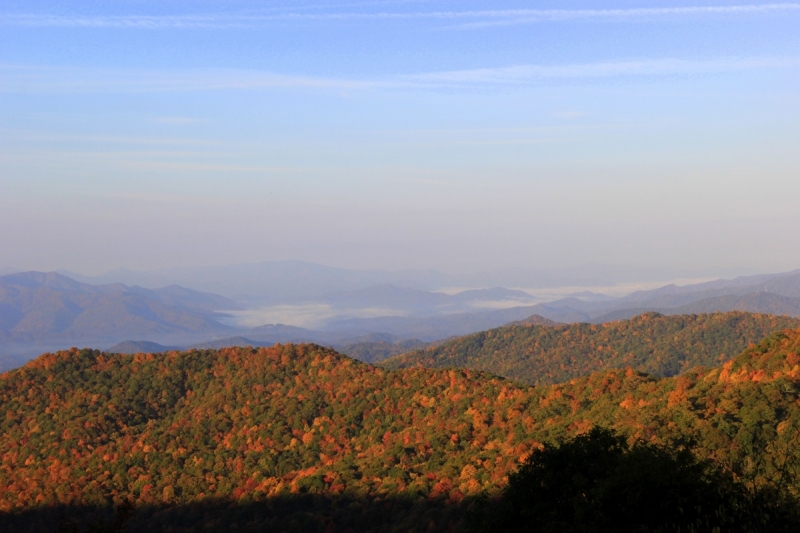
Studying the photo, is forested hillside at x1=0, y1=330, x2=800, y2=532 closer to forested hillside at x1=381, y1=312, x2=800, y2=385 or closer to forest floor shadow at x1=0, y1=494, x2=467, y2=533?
forest floor shadow at x1=0, y1=494, x2=467, y2=533

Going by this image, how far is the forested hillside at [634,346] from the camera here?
506 ft

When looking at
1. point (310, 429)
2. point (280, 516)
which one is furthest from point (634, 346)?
point (280, 516)

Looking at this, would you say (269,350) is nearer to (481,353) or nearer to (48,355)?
(48,355)

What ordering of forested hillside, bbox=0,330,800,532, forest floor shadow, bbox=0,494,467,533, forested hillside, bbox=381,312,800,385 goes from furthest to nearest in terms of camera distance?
1. forested hillside, bbox=381,312,800,385
2. forested hillside, bbox=0,330,800,532
3. forest floor shadow, bbox=0,494,467,533

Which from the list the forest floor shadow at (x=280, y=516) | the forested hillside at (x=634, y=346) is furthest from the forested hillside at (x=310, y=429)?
the forested hillside at (x=634, y=346)

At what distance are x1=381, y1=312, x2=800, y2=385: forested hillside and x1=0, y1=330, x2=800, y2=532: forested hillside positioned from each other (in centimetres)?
8067

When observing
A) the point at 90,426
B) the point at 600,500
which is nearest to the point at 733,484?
the point at 600,500

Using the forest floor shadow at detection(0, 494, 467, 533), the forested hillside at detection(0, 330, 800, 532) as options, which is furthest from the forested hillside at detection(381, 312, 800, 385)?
the forest floor shadow at detection(0, 494, 467, 533)

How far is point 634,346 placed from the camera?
544ft

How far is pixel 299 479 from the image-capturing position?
5959 cm

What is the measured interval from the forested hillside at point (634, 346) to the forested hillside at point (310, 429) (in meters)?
80.7

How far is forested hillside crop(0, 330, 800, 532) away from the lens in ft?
160

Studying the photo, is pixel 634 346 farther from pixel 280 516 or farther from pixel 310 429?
pixel 280 516

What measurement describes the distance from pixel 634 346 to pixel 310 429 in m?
107
